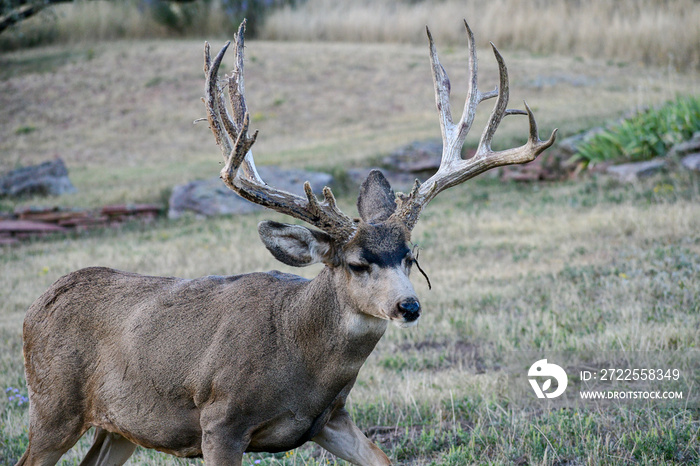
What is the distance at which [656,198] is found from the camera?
11.0m

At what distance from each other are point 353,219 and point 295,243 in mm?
332

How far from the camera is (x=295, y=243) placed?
393cm

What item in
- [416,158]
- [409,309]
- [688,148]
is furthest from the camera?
[416,158]

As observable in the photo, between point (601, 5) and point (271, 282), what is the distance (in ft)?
79.5

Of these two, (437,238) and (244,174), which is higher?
A: (244,174)

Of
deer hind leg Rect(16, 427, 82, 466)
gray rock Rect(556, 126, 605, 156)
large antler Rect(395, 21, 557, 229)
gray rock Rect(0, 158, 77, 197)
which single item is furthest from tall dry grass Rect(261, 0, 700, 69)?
deer hind leg Rect(16, 427, 82, 466)

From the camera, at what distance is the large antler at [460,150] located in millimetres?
4117

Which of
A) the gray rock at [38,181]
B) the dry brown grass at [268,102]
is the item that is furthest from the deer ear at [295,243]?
the gray rock at [38,181]

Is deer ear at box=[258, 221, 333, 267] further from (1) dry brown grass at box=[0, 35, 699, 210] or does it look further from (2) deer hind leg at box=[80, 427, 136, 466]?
(1) dry brown grass at box=[0, 35, 699, 210]

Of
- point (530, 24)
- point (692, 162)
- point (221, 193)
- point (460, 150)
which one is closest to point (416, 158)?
point (221, 193)

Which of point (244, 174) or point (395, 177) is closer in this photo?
point (244, 174)

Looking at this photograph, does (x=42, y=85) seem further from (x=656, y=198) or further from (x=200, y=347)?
(x=200, y=347)

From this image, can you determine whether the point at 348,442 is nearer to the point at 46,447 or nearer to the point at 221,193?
the point at 46,447

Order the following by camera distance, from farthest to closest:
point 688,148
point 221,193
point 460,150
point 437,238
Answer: point 221,193
point 688,148
point 437,238
point 460,150
